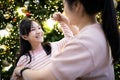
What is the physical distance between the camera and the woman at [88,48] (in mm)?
1232

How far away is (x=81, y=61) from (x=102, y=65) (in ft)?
0.35

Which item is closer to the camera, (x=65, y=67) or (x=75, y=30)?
(x=65, y=67)

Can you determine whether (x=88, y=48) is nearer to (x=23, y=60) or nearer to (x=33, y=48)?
(x=23, y=60)

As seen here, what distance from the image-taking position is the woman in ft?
4.04

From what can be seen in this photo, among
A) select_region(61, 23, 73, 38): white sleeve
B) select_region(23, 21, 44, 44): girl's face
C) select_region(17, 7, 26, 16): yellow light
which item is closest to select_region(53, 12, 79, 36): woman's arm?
select_region(61, 23, 73, 38): white sleeve

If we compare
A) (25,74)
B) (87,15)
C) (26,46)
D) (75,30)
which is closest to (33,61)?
(26,46)

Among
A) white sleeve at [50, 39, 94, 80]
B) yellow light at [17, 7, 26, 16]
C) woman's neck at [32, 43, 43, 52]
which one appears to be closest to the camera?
white sleeve at [50, 39, 94, 80]

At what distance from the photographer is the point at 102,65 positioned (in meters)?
1.30

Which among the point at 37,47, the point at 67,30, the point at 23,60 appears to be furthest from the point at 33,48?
the point at 67,30

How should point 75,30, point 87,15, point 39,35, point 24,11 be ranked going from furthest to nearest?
point 24,11
point 39,35
point 75,30
point 87,15

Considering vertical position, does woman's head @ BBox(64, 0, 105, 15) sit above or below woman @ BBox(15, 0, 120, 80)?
above

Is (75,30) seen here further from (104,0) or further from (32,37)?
(32,37)

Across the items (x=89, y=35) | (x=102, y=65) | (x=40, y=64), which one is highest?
(x=89, y=35)

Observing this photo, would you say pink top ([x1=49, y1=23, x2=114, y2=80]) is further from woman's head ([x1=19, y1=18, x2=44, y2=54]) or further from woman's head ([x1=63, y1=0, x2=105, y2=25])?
woman's head ([x1=19, y1=18, x2=44, y2=54])
